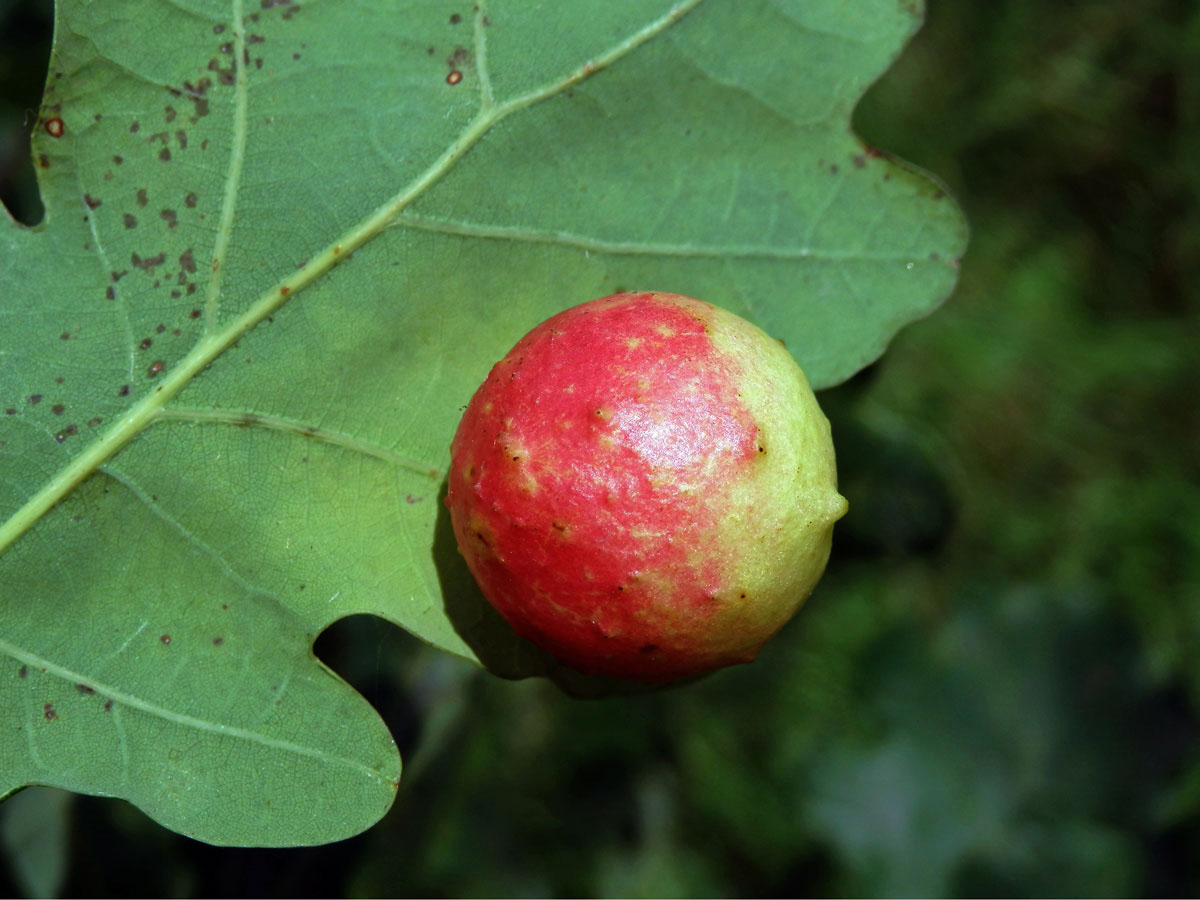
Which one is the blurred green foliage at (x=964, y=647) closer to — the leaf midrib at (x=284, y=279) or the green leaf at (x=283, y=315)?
the green leaf at (x=283, y=315)

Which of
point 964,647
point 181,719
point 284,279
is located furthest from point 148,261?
point 964,647

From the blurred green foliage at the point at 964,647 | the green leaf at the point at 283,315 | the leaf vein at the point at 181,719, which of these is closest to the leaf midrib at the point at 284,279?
the green leaf at the point at 283,315

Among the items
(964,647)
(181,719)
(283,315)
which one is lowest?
(964,647)

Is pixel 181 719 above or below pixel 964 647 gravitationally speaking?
above

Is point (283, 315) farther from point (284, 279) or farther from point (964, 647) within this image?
point (964, 647)

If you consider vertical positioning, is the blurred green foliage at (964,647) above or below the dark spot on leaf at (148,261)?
below

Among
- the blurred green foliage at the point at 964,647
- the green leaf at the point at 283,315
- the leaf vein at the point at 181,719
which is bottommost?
the blurred green foliage at the point at 964,647

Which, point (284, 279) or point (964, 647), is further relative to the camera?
point (964, 647)
